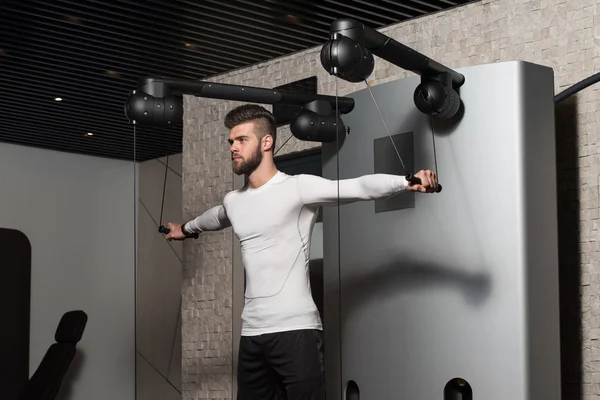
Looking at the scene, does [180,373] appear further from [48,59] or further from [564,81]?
[48,59]

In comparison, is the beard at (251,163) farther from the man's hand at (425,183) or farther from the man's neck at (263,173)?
the man's hand at (425,183)

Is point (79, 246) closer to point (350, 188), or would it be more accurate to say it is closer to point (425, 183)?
point (350, 188)

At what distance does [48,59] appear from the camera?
3.85 metres

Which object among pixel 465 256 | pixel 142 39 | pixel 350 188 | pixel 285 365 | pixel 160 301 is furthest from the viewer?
pixel 142 39

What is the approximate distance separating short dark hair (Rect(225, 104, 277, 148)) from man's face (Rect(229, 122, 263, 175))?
1 cm

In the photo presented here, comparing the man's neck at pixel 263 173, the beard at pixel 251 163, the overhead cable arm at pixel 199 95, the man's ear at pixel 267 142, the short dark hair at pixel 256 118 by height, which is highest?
the overhead cable arm at pixel 199 95

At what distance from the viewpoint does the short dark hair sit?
211 centimetres

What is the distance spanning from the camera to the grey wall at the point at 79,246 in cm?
552

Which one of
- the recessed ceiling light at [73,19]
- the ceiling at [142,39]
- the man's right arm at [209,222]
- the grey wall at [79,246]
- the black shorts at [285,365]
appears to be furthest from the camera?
the grey wall at [79,246]

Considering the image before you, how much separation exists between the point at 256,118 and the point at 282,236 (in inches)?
10.6

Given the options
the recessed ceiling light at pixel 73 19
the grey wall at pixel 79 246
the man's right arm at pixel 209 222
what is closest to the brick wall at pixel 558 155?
the man's right arm at pixel 209 222

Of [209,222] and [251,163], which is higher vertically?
[251,163]

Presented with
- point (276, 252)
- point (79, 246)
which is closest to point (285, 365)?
point (276, 252)

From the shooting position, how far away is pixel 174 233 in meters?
2.24
